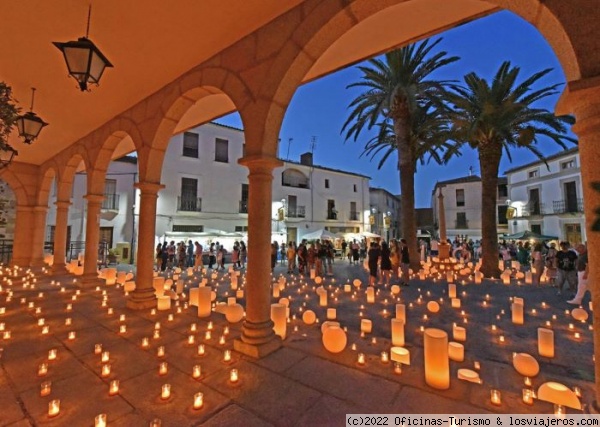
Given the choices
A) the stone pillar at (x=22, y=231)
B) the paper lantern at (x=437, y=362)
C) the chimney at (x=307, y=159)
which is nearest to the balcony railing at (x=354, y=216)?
the chimney at (x=307, y=159)

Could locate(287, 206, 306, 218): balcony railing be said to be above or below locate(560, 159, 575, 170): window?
below

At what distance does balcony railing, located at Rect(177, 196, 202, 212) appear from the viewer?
1816cm

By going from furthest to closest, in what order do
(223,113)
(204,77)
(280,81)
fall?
1. (223,113)
2. (204,77)
3. (280,81)

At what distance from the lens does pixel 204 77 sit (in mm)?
4664

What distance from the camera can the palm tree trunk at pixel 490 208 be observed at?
11141 mm

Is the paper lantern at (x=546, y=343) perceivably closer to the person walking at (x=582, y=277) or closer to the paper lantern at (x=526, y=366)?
the paper lantern at (x=526, y=366)

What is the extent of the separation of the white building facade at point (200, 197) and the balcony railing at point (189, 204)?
0.06 m

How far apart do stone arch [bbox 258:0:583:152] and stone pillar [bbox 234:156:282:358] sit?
39cm

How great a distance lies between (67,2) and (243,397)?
4.88m

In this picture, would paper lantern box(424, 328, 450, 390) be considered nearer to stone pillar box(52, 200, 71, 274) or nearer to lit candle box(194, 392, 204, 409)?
lit candle box(194, 392, 204, 409)

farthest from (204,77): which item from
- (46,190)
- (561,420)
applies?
(46,190)

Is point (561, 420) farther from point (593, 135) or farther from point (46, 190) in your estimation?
point (46, 190)

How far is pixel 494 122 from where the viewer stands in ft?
35.7

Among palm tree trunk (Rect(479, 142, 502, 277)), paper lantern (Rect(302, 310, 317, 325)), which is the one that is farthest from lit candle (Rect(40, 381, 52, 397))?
palm tree trunk (Rect(479, 142, 502, 277))
